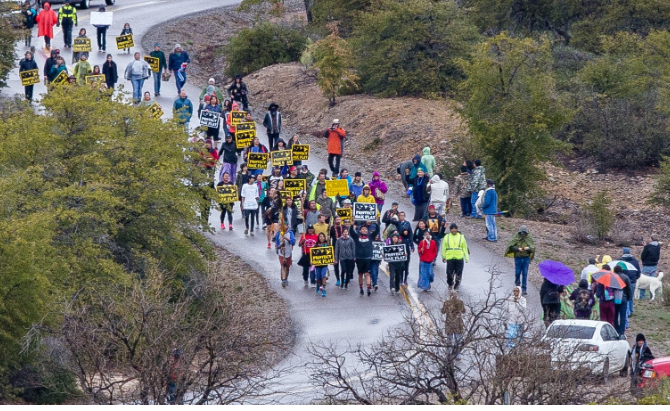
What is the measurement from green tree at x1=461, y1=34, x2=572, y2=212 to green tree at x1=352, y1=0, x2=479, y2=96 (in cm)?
726

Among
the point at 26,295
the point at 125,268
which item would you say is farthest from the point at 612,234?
the point at 26,295

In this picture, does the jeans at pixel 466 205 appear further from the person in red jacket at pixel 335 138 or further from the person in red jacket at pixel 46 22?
the person in red jacket at pixel 46 22

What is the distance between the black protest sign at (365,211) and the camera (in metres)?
24.2

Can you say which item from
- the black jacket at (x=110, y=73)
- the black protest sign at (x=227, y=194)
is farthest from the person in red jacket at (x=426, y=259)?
the black jacket at (x=110, y=73)

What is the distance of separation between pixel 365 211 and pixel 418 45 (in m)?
16.1

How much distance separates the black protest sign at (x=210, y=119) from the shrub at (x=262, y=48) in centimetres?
1419

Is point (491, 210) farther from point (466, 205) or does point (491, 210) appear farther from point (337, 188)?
point (337, 188)

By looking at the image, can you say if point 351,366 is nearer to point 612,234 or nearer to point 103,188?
point 103,188

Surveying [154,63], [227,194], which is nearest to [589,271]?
[227,194]

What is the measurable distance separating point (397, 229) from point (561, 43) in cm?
2952

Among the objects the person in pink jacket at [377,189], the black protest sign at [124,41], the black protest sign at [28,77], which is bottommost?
the person in pink jacket at [377,189]

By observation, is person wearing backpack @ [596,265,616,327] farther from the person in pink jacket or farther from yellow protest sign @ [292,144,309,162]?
yellow protest sign @ [292,144,309,162]

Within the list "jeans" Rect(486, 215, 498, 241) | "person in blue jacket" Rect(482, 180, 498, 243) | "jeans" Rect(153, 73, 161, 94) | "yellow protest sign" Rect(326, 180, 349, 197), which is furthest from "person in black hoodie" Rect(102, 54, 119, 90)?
"jeans" Rect(486, 215, 498, 241)

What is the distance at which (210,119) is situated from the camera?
98.9ft
